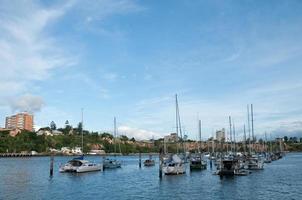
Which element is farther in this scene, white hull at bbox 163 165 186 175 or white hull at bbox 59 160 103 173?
white hull at bbox 59 160 103 173

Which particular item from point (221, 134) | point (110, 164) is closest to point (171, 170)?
point (110, 164)

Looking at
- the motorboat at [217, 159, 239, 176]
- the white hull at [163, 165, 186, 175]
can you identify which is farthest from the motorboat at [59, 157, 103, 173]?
the motorboat at [217, 159, 239, 176]

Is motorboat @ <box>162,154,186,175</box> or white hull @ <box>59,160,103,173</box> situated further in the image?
white hull @ <box>59,160,103,173</box>

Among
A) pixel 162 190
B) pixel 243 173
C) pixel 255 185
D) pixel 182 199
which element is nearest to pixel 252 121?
pixel 243 173

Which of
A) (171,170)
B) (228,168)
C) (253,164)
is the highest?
(253,164)

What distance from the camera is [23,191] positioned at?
57.5m

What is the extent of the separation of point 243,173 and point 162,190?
25.3 metres

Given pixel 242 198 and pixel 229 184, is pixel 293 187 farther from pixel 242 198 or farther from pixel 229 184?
pixel 242 198

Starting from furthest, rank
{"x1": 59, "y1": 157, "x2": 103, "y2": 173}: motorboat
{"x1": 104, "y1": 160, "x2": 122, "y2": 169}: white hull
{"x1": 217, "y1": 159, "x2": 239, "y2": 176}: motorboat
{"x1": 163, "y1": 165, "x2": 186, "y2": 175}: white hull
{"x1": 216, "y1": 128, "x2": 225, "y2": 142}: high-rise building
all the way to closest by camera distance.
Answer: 1. {"x1": 216, "y1": 128, "x2": 225, "y2": 142}: high-rise building
2. {"x1": 104, "y1": 160, "x2": 122, "y2": 169}: white hull
3. {"x1": 59, "y1": 157, "x2": 103, "y2": 173}: motorboat
4. {"x1": 163, "y1": 165, "x2": 186, "y2": 175}: white hull
5. {"x1": 217, "y1": 159, "x2": 239, "y2": 176}: motorboat

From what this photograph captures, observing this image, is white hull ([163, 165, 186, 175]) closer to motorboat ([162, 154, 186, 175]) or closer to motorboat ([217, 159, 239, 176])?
motorboat ([162, 154, 186, 175])

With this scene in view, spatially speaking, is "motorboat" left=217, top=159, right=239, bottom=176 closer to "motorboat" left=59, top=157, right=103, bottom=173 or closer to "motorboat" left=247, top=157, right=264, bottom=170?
"motorboat" left=247, top=157, right=264, bottom=170

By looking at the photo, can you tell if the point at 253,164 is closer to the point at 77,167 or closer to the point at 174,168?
the point at 174,168

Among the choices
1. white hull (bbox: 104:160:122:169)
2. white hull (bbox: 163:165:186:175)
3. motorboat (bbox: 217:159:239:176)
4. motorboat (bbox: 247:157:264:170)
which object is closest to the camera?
motorboat (bbox: 217:159:239:176)

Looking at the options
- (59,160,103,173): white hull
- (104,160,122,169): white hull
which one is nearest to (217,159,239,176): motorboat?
(59,160,103,173): white hull
